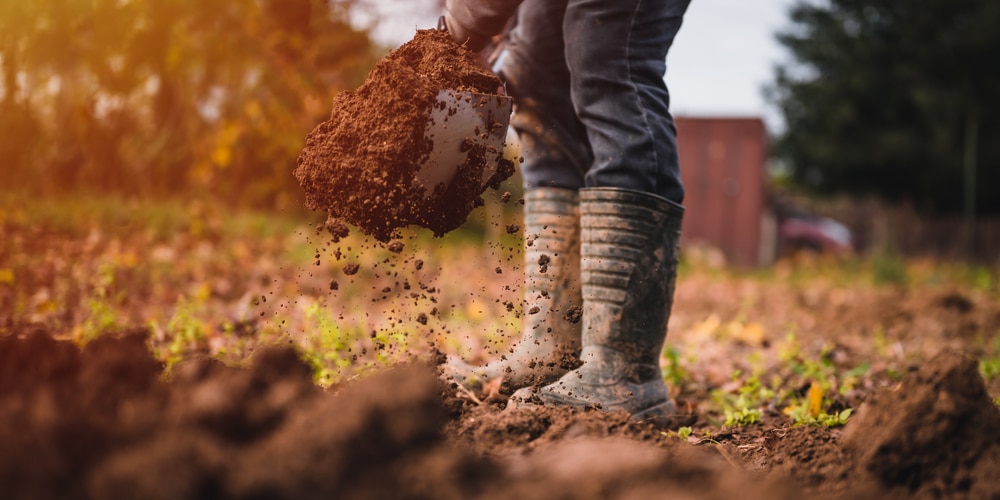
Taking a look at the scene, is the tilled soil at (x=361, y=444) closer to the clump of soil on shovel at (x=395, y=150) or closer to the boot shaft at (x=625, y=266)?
the boot shaft at (x=625, y=266)

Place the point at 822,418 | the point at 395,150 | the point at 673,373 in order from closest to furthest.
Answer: the point at 395,150, the point at 822,418, the point at 673,373

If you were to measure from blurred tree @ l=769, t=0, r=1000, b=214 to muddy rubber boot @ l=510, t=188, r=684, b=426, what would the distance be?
13093 mm

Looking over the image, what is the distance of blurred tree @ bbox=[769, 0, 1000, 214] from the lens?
13.9m

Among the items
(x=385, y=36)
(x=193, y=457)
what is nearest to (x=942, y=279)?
(x=385, y=36)

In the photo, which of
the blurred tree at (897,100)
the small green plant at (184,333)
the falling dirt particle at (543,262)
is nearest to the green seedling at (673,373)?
the falling dirt particle at (543,262)

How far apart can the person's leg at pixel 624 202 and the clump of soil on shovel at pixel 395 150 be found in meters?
0.28

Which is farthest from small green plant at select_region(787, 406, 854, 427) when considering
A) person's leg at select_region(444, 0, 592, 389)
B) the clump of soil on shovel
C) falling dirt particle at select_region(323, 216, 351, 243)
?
falling dirt particle at select_region(323, 216, 351, 243)

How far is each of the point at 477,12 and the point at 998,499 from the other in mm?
1623

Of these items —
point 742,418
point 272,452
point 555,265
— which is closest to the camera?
point 272,452

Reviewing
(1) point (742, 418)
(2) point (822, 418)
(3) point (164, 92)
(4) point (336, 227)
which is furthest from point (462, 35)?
(3) point (164, 92)

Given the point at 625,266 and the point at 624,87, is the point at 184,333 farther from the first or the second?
the point at 624,87

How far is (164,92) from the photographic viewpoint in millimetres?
9234

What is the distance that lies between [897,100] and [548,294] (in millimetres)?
14760

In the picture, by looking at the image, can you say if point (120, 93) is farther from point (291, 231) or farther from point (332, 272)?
point (332, 272)
